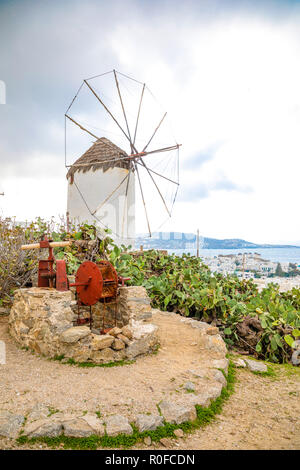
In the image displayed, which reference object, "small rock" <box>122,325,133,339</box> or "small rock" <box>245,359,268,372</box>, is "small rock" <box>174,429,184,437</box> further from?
"small rock" <box>245,359,268,372</box>

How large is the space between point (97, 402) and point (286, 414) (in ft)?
7.08

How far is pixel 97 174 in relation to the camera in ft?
45.6

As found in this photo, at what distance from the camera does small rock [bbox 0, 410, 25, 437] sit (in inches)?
102

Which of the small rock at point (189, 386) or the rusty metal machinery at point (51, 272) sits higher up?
the rusty metal machinery at point (51, 272)

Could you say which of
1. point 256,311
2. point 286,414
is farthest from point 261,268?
point 286,414

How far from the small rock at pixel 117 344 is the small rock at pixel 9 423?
5.63 ft

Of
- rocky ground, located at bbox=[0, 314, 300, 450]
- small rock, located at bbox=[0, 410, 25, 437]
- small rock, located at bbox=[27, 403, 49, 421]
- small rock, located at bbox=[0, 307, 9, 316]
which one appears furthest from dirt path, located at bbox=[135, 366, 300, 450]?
small rock, located at bbox=[0, 307, 9, 316]

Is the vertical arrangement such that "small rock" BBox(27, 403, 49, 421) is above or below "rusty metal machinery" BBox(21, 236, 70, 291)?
below

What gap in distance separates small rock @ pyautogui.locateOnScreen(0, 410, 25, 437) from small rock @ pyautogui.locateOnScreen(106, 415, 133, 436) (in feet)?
2.50

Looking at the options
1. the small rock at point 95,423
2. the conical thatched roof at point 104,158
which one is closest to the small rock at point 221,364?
the small rock at point 95,423

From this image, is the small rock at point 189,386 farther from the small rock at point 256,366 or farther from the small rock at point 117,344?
the small rock at point 256,366

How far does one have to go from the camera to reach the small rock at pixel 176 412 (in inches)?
118

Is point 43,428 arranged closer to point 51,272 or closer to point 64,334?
point 64,334
